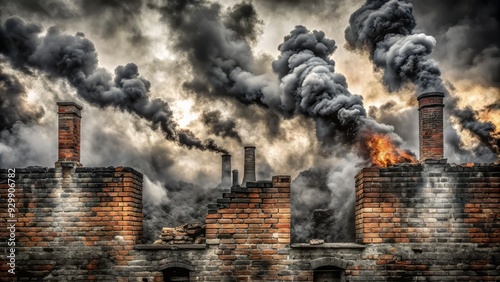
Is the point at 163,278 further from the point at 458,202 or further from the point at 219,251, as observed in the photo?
the point at 458,202

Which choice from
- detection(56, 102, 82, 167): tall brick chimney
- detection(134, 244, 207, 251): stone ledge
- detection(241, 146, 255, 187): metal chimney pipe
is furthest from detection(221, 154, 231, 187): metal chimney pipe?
detection(134, 244, 207, 251): stone ledge

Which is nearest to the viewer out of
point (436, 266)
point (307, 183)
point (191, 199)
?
point (436, 266)

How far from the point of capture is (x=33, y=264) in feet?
24.4

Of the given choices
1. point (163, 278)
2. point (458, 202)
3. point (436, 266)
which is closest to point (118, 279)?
point (163, 278)

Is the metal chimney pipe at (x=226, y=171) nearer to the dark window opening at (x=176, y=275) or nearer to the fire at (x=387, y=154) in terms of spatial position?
the fire at (x=387, y=154)

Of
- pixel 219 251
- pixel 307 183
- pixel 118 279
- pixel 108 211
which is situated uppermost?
pixel 307 183

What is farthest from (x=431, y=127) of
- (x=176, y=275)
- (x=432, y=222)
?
(x=176, y=275)

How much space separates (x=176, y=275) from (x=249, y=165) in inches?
713

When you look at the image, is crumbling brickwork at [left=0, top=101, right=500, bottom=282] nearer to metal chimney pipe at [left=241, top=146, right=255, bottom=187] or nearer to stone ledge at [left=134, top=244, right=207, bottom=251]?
stone ledge at [left=134, top=244, right=207, bottom=251]

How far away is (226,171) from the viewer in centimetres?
3027

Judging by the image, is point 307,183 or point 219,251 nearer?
point 219,251

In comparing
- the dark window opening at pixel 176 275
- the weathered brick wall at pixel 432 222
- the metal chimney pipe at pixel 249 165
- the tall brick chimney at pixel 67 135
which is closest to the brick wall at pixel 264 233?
the weathered brick wall at pixel 432 222

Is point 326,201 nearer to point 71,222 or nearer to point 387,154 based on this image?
point 387,154

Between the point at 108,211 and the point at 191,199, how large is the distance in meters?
22.5
